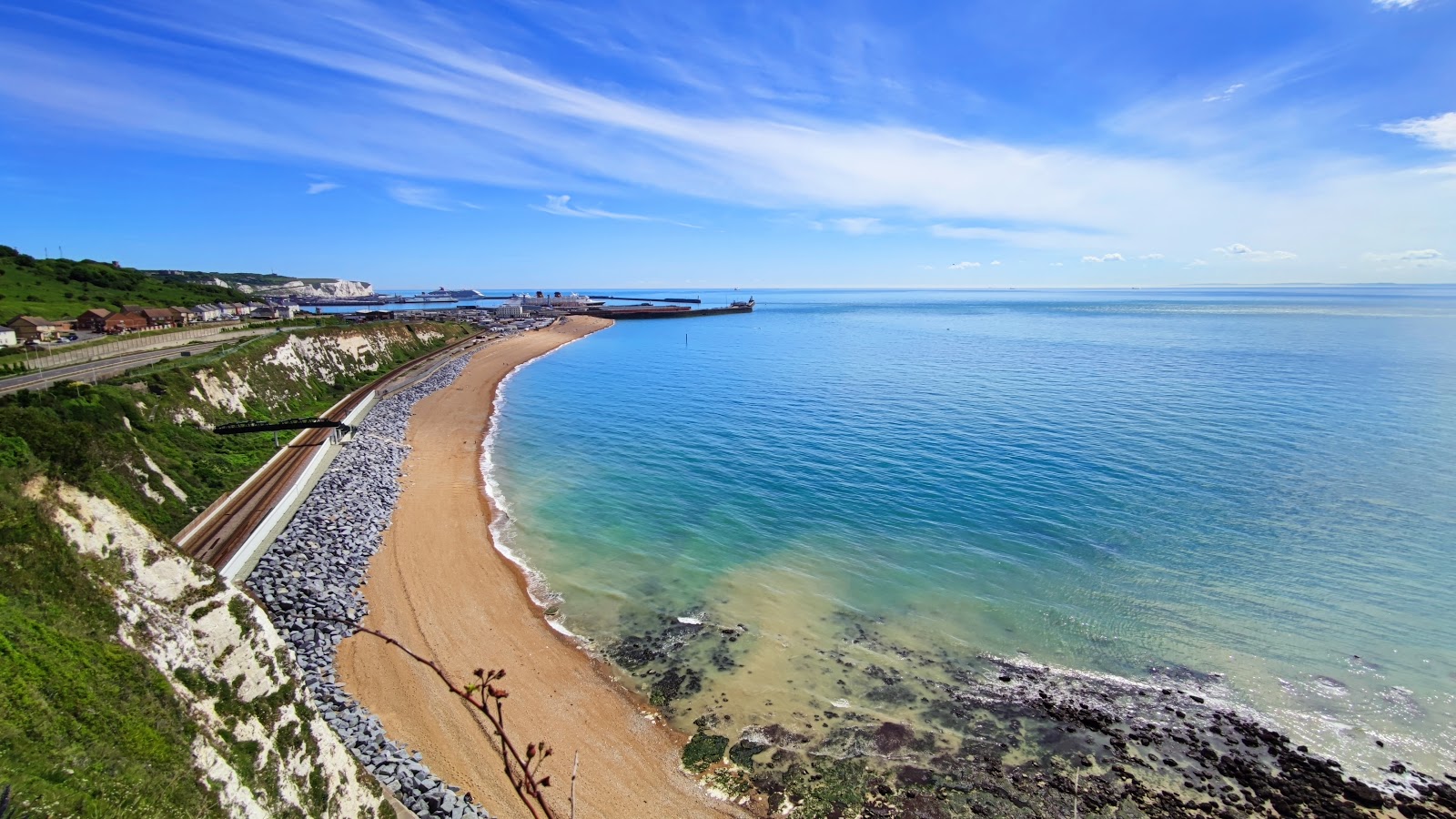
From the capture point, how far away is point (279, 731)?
394 inches

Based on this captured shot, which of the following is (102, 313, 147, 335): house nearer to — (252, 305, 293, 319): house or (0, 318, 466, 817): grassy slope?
(252, 305, 293, 319): house

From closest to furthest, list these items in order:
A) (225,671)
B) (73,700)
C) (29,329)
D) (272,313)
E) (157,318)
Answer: (73,700)
(225,671)
(29,329)
(157,318)
(272,313)

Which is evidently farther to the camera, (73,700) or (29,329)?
(29,329)

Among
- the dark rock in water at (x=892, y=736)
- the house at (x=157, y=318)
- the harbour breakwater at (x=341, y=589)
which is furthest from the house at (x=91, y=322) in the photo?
the dark rock in water at (x=892, y=736)

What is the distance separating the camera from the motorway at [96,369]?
2883 cm

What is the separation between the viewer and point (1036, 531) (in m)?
25.4

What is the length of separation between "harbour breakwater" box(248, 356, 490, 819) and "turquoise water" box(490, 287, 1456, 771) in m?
5.43

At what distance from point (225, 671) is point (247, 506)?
16.9 meters

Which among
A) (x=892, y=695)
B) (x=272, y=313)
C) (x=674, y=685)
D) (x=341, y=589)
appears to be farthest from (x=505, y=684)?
→ (x=272, y=313)

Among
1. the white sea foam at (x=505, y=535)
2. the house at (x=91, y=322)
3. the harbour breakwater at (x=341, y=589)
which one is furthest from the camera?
the house at (x=91, y=322)

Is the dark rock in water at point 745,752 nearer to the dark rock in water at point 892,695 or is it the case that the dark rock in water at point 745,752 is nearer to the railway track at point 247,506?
the dark rock in water at point 892,695

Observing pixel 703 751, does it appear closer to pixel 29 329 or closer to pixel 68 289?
pixel 29 329

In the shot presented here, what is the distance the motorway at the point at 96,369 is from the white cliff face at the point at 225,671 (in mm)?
24524

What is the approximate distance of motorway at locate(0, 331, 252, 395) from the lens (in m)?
28.8
